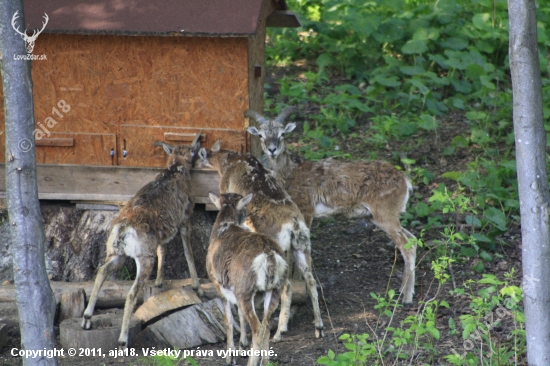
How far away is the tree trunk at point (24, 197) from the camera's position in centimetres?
563

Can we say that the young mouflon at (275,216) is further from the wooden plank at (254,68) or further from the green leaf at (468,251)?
the green leaf at (468,251)

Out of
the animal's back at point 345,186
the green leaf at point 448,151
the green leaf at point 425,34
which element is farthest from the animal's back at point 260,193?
the green leaf at point 425,34

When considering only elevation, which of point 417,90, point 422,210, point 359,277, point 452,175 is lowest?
point 359,277

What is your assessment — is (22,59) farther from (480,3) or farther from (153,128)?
(480,3)

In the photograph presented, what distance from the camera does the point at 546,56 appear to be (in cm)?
1327

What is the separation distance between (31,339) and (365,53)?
9.66 m

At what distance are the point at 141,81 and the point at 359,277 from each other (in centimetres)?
356

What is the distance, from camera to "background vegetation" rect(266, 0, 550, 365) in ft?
34.4

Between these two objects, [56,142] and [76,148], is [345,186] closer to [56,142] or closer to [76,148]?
[76,148]

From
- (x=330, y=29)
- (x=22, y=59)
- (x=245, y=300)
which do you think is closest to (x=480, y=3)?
(x=330, y=29)

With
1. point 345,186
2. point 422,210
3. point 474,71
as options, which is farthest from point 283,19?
point 474,71

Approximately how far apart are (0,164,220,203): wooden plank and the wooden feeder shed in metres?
0.01

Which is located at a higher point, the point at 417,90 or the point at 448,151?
the point at 417,90

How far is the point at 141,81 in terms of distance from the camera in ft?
28.8
